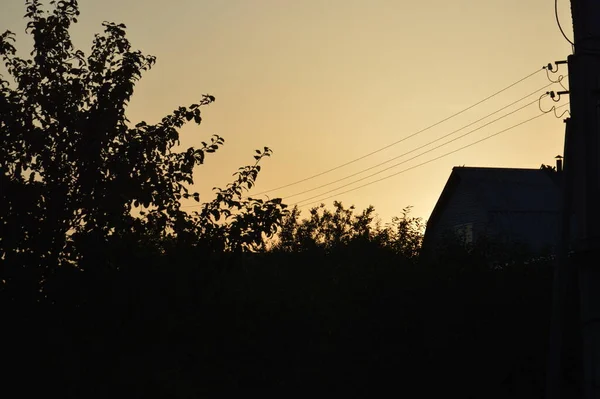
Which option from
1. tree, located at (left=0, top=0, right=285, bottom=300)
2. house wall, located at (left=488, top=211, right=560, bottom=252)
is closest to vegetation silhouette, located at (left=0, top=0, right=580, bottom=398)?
tree, located at (left=0, top=0, right=285, bottom=300)

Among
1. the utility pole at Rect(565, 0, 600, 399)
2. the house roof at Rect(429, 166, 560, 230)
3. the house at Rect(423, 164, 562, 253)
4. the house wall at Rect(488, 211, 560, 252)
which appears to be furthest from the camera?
the house roof at Rect(429, 166, 560, 230)

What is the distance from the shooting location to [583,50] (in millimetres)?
Result: 13578

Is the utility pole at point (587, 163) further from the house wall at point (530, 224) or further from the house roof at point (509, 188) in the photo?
the house roof at point (509, 188)

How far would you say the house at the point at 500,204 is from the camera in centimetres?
3978

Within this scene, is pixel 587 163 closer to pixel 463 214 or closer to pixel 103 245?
pixel 103 245

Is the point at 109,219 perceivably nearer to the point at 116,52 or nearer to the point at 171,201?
the point at 171,201

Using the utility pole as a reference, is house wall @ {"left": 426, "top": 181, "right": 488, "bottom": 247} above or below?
above

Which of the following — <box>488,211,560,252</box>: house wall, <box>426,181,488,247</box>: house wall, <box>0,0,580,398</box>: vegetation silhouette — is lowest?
<box>0,0,580,398</box>: vegetation silhouette

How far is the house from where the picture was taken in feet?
131

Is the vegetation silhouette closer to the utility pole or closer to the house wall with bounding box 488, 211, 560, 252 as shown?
the utility pole

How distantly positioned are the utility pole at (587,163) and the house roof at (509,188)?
2697 centimetres

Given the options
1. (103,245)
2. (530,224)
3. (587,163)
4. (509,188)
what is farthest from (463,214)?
(103,245)

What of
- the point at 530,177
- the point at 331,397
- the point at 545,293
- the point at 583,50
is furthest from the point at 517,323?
the point at 530,177

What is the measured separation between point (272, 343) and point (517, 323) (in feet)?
15.9
